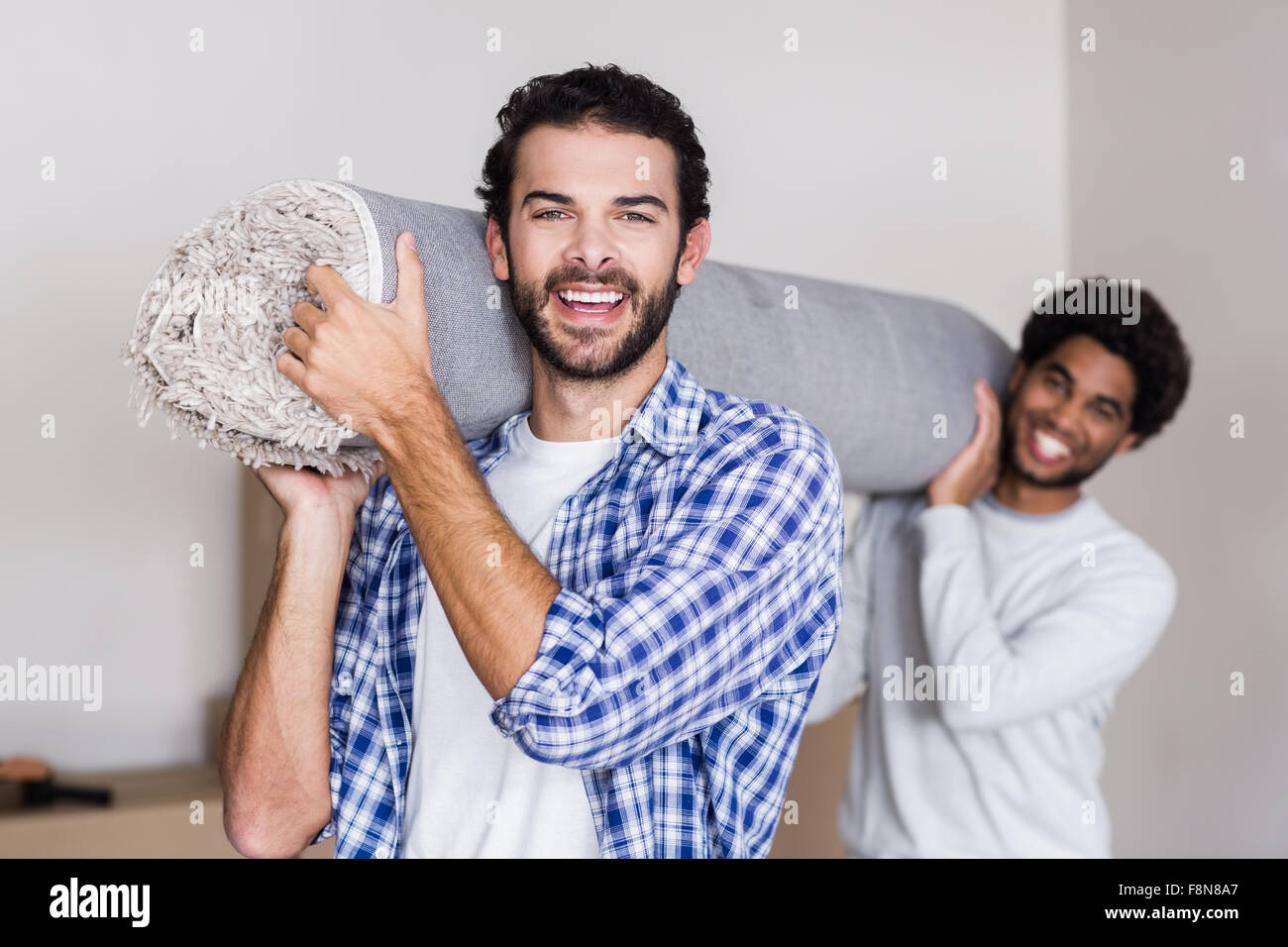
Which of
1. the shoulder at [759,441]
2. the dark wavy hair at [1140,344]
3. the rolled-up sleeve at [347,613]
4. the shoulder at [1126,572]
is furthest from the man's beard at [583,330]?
the shoulder at [1126,572]

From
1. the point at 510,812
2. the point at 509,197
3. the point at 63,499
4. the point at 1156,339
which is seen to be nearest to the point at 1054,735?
the point at 1156,339

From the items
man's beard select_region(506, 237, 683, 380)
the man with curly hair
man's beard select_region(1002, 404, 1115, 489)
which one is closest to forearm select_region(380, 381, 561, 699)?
man's beard select_region(506, 237, 683, 380)

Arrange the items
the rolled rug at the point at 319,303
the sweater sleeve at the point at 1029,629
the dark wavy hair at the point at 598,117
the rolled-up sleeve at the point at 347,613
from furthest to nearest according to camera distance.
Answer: the sweater sleeve at the point at 1029,629 → the rolled-up sleeve at the point at 347,613 → the dark wavy hair at the point at 598,117 → the rolled rug at the point at 319,303

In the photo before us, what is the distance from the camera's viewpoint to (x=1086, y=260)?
11.4 ft

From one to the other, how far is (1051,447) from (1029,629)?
12.8 inches

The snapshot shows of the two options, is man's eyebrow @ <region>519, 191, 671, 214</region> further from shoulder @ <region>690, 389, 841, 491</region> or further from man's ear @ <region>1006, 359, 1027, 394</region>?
man's ear @ <region>1006, 359, 1027, 394</region>

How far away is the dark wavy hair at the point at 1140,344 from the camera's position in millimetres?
2148

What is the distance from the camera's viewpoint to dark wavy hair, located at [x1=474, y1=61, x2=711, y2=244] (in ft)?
4.35

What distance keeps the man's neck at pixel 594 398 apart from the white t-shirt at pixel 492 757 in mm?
15

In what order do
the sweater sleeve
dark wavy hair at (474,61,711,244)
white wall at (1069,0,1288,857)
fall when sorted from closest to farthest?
1. dark wavy hair at (474,61,711,244)
2. the sweater sleeve
3. white wall at (1069,0,1288,857)

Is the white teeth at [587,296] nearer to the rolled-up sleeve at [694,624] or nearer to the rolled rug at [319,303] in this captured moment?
the rolled rug at [319,303]

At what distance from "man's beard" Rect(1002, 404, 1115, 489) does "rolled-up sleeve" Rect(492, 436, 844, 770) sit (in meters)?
0.92
